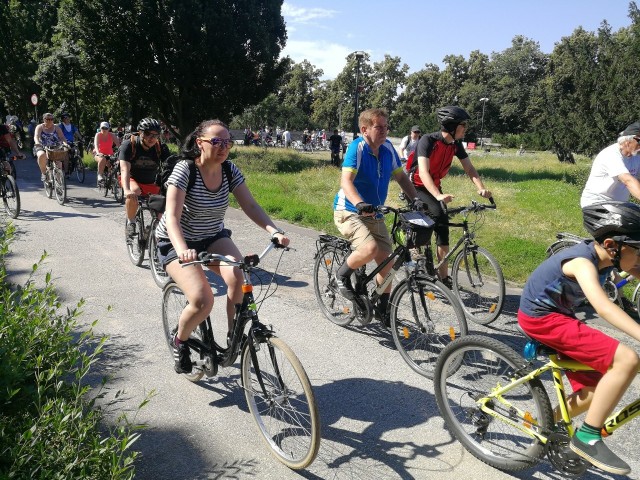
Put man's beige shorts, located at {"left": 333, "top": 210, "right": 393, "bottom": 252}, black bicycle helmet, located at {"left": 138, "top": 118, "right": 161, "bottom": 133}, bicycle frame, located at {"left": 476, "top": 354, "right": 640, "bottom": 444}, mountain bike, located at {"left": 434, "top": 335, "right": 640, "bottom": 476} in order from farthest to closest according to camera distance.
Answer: black bicycle helmet, located at {"left": 138, "top": 118, "right": 161, "bottom": 133} < man's beige shorts, located at {"left": 333, "top": 210, "right": 393, "bottom": 252} < mountain bike, located at {"left": 434, "top": 335, "right": 640, "bottom": 476} < bicycle frame, located at {"left": 476, "top": 354, "right": 640, "bottom": 444}

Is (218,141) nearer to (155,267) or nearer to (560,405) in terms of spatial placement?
(560,405)

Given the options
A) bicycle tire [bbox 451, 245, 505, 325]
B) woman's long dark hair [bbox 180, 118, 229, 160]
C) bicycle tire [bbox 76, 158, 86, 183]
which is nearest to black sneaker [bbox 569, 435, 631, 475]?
bicycle tire [bbox 451, 245, 505, 325]

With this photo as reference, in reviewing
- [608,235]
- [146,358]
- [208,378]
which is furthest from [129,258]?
[608,235]

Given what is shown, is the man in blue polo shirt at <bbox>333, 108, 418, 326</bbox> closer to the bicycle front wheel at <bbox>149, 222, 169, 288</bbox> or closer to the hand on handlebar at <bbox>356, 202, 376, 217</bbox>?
the hand on handlebar at <bbox>356, 202, 376, 217</bbox>

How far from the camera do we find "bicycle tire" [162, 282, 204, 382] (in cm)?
424

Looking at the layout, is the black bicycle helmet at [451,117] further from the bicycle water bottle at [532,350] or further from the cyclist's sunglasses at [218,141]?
the bicycle water bottle at [532,350]

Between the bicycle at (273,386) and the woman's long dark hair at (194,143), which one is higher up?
the woman's long dark hair at (194,143)

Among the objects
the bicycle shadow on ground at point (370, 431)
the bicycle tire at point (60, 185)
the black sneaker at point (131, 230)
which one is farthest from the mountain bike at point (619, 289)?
the bicycle tire at point (60, 185)

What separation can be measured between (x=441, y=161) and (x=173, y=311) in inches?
132

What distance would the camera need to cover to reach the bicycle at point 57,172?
12164mm

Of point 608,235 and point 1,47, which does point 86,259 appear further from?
point 1,47

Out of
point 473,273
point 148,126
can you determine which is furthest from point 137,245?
point 473,273

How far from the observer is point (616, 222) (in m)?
2.69

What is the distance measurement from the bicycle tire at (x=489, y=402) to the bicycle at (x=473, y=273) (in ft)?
7.41
